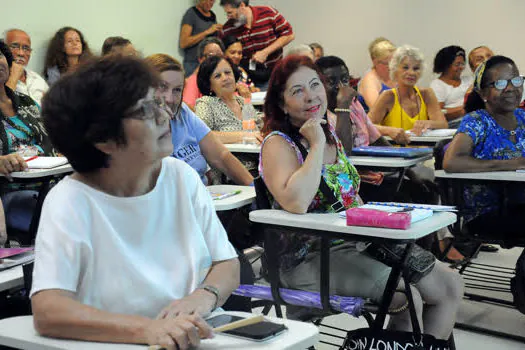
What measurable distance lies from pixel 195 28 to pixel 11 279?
6.34 m

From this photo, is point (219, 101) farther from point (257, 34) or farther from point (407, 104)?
point (257, 34)

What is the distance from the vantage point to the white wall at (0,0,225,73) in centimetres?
614

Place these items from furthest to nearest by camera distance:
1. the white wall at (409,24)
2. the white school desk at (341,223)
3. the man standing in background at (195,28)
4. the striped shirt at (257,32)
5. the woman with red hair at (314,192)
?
the white wall at (409,24)
the man standing in background at (195,28)
the striped shirt at (257,32)
the woman with red hair at (314,192)
the white school desk at (341,223)

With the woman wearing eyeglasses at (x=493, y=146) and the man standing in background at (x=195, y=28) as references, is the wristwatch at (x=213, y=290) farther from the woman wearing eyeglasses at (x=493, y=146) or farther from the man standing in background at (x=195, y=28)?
the man standing in background at (x=195, y=28)

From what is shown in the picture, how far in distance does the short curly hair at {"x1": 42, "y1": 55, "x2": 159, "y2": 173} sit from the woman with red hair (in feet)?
3.20

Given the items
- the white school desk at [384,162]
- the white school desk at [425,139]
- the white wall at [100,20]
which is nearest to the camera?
the white school desk at [384,162]

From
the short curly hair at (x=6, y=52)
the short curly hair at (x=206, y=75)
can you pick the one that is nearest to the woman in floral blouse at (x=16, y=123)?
the short curly hair at (x=6, y=52)

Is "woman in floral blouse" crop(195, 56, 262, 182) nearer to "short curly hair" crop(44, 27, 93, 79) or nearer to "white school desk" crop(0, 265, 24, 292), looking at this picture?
"short curly hair" crop(44, 27, 93, 79)

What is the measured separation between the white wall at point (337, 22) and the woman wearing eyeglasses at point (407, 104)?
2944mm

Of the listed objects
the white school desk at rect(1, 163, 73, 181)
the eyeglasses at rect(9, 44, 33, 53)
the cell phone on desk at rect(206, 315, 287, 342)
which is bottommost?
the white school desk at rect(1, 163, 73, 181)

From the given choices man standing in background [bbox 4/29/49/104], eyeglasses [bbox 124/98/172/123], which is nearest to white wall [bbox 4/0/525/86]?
man standing in background [bbox 4/29/49/104]

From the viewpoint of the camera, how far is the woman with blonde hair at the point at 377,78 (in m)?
6.55

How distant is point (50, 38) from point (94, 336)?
214 inches

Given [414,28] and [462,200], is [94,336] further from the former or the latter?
[414,28]
